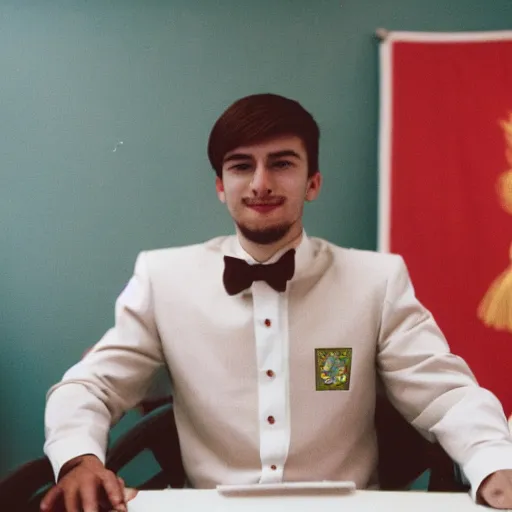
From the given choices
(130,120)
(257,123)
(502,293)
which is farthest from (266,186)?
(502,293)

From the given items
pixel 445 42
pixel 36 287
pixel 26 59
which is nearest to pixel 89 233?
pixel 36 287

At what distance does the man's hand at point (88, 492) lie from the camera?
3.12 feet

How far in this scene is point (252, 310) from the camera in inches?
51.9

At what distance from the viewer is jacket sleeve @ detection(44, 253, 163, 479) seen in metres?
1.11

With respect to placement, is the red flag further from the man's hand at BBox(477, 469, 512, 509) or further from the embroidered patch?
the man's hand at BBox(477, 469, 512, 509)

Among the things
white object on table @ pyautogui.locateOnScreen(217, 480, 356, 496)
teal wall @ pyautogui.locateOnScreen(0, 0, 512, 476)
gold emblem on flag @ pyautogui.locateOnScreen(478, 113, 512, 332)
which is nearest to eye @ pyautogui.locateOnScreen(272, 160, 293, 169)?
teal wall @ pyautogui.locateOnScreen(0, 0, 512, 476)

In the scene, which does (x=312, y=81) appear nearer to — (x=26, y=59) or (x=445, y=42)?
(x=445, y=42)

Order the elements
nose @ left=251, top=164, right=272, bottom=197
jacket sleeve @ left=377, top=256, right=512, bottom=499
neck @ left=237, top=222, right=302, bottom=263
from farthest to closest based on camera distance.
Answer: neck @ left=237, top=222, right=302, bottom=263 → nose @ left=251, top=164, right=272, bottom=197 → jacket sleeve @ left=377, top=256, right=512, bottom=499

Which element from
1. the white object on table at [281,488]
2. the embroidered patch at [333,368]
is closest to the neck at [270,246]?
the embroidered patch at [333,368]

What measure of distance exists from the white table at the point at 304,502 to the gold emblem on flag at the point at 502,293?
884 mm

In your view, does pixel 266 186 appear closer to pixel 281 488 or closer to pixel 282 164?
pixel 282 164

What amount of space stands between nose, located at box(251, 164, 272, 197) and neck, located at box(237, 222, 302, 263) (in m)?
0.13

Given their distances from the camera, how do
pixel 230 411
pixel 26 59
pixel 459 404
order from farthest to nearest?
1. pixel 26 59
2. pixel 230 411
3. pixel 459 404

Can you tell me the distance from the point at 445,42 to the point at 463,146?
31 cm
